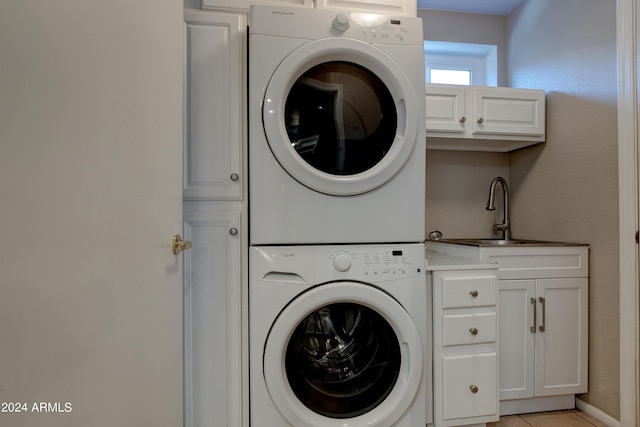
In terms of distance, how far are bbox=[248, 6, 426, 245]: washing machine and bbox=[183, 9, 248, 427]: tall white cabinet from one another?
0.39ft

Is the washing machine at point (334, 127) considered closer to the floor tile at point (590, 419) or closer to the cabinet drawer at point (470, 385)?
the cabinet drawer at point (470, 385)

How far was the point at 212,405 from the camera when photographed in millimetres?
1125

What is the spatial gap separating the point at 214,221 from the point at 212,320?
357 mm

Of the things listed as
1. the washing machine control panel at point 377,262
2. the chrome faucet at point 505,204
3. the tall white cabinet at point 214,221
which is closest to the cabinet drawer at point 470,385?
the washing machine control panel at point 377,262

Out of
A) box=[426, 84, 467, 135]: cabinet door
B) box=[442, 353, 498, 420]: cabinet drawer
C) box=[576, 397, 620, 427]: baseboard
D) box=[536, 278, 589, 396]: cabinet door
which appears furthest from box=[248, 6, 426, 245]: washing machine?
box=[576, 397, 620, 427]: baseboard

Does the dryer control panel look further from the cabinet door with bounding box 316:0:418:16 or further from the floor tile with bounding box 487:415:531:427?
the floor tile with bounding box 487:415:531:427

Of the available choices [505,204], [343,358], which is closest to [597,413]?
[505,204]

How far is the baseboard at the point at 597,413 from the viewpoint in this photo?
4.68 feet

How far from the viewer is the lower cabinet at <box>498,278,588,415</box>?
151cm

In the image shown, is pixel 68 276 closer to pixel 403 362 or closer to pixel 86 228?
pixel 86 228

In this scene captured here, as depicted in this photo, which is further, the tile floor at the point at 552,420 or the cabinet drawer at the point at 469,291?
the tile floor at the point at 552,420

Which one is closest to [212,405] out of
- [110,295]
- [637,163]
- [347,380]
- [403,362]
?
[347,380]

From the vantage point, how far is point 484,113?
1778mm

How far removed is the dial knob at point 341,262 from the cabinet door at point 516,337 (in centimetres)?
93
